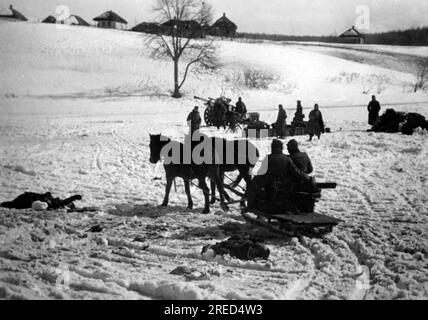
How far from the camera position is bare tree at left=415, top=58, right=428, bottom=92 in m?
26.6

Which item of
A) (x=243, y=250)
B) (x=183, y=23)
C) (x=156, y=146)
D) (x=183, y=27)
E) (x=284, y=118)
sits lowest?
(x=243, y=250)

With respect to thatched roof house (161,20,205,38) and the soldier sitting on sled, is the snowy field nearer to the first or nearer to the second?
the soldier sitting on sled

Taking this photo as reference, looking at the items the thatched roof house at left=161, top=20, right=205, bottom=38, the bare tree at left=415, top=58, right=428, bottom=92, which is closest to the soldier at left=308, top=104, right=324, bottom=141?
the bare tree at left=415, top=58, right=428, bottom=92

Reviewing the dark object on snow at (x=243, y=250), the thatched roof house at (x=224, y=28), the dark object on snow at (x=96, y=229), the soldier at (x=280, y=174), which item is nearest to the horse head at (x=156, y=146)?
the dark object on snow at (x=96, y=229)

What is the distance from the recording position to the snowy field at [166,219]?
16.5ft

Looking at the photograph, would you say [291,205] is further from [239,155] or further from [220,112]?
[220,112]

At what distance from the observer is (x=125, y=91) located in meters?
34.9

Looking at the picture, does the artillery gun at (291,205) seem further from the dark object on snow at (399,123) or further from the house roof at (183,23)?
the house roof at (183,23)

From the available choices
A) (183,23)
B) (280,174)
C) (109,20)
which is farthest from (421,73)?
(109,20)

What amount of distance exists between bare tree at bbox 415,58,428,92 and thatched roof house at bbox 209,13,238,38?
25258 mm

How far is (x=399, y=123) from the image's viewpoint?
17.5 m

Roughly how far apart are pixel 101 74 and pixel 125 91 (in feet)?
13.8

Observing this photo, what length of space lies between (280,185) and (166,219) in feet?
7.61
